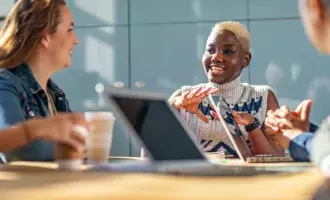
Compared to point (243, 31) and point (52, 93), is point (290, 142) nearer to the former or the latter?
point (52, 93)

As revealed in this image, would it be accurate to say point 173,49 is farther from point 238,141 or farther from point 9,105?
point 9,105

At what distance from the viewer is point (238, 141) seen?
179cm

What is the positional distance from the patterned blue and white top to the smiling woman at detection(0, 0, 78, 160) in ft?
2.02

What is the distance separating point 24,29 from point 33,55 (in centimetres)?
12

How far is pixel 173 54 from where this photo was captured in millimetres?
4055

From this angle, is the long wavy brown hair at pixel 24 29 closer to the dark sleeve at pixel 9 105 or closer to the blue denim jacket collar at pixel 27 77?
the blue denim jacket collar at pixel 27 77

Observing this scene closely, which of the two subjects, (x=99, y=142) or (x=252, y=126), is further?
(x=252, y=126)

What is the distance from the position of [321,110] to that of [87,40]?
5.77ft

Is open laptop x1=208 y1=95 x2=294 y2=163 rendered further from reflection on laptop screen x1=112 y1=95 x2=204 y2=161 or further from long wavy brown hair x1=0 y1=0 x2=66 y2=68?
long wavy brown hair x1=0 y1=0 x2=66 y2=68

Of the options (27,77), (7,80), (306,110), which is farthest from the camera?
(27,77)

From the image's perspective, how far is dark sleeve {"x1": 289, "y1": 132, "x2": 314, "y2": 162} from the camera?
1156 mm

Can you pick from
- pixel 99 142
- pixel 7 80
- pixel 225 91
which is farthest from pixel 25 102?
pixel 225 91

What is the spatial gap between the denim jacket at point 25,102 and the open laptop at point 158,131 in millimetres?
262

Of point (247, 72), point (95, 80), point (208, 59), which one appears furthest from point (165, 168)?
point (95, 80)
